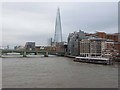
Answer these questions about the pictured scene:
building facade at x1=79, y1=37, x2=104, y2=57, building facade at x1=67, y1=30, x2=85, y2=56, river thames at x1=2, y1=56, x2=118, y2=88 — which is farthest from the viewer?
building facade at x1=67, y1=30, x2=85, y2=56

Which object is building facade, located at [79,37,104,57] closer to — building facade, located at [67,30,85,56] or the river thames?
building facade, located at [67,30,85,56]

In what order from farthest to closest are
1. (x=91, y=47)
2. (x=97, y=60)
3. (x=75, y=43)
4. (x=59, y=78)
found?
(x=75, y=43) < (x=91, y=47) < (x=97, y=60) < (x=59, y=78)

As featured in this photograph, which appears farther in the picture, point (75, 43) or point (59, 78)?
point (75, 43)

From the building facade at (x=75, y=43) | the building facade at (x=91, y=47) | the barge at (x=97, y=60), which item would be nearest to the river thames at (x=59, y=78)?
the barge at (x=97, y=60)

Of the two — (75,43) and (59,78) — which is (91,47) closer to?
(75,43)

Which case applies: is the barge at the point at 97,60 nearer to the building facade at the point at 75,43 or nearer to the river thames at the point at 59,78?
the river thames at the point at 59,78

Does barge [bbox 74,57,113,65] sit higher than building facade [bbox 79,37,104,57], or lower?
lower

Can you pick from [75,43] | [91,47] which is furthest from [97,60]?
[75,43]

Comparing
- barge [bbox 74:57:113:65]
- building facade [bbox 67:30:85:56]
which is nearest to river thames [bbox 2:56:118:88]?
barge [bbox 74:57:113:65]

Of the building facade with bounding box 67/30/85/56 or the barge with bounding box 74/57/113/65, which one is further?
the building facade with bounding box 67/30/85/56

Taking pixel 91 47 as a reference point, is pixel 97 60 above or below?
below

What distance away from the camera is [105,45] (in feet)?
103

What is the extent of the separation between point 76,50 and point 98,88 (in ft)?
95.4

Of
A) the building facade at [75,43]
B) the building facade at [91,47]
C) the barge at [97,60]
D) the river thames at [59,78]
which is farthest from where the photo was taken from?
the building facade at [75,43]
